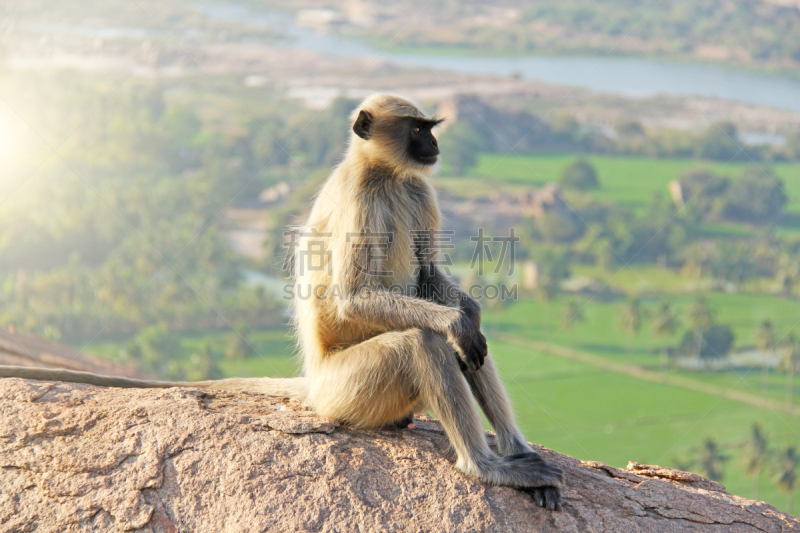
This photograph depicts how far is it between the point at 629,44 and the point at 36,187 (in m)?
96.3

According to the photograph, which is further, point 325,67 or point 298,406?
point 325,67

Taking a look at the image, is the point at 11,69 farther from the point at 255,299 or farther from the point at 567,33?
the point at 567,33

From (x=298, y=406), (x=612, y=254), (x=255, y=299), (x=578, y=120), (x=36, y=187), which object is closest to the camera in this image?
(x=298, y=406)

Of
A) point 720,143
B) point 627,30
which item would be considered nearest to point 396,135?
point 720,143

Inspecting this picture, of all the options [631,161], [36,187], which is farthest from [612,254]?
[36,187]

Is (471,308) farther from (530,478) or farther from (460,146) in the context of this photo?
(460,146)

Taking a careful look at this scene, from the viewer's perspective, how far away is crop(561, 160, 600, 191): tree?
9400 centimetres

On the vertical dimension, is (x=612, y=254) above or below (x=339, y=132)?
below

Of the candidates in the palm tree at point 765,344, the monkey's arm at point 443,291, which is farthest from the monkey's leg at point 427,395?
the palm tree at point 765,344

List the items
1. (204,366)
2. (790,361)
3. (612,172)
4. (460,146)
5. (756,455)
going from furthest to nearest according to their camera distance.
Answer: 1. (612,172)
2. (460,146)
3. (790,361)
4. (204,366)
5. (756,455)

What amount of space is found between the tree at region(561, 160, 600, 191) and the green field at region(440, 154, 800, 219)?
1406 mm

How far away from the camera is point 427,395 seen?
4.30m

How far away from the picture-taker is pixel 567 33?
402 feet

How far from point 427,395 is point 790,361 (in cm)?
6863
